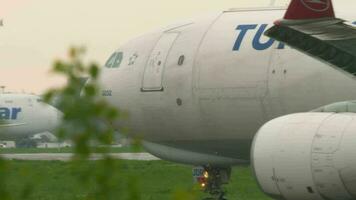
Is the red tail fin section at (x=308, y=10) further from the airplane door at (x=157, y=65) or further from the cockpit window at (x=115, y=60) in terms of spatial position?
the cockpit window at (x=115, y=60)

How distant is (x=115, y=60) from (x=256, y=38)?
413 centimetres

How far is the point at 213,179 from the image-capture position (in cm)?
1944

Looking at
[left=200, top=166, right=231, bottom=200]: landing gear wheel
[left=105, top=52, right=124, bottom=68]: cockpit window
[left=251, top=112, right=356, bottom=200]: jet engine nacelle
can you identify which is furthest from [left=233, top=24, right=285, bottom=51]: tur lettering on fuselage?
[left=251, top=112, right=356, bottom=200]: jet engine nacelle

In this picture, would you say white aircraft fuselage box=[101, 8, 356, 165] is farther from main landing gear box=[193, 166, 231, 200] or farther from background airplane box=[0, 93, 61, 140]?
background airplane box=[0, 93, 61, 140]

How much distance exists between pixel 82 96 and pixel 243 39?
13.5 m

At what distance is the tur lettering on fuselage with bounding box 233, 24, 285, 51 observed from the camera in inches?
682

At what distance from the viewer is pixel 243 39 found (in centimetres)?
1773

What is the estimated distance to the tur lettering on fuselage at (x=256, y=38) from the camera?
56.8ft

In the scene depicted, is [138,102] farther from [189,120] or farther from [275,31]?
[275,31]

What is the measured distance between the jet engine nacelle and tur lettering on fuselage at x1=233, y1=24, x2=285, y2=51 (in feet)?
16.7

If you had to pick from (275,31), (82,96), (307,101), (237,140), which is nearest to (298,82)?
(307,101)

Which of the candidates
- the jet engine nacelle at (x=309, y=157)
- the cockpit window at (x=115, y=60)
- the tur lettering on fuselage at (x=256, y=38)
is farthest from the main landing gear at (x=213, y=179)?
the jet engine nacelle at (x=309, y=157)

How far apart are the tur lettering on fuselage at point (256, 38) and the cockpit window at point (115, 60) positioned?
3.19 meters

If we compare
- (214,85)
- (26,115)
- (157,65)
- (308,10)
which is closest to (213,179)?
(214,85)
